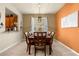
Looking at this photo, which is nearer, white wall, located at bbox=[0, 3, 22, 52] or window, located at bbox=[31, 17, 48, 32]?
window, located at bbox=[31, 17, 48, 32]

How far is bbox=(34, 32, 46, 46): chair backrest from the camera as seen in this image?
7.73ft

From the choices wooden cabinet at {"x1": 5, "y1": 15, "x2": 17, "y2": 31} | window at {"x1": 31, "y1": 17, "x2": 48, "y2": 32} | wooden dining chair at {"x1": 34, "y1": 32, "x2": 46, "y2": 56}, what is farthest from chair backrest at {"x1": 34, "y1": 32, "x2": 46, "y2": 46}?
wooden cabinet at {"x1": 5, "y1": 15, "x2": 17, "y2": 31}

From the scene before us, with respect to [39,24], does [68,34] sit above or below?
below

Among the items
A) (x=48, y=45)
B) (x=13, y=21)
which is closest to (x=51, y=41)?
(x=48, y=45)

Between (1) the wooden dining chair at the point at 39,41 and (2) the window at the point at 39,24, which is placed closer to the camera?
(2) the window at the point at 39,24

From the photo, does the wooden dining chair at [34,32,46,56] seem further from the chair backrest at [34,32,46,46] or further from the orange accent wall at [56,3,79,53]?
the orange accent wall at [56,3,79,53]

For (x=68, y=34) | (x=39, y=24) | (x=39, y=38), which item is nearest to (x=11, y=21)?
(x=39, y=24)

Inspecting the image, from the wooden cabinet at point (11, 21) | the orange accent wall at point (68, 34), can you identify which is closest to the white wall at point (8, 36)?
the wooden cabinet at point (11, 21)

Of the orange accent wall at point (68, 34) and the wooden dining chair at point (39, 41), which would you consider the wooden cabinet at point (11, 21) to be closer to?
the wooden dining chair at point (39, 41)

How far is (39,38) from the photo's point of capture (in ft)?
7.97

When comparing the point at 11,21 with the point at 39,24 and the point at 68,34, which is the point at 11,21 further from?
the point at 68,34

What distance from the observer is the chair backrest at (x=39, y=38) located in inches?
92.7

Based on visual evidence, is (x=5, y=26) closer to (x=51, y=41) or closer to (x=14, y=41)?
(x=14, y=41)

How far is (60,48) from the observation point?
7.96 feet
